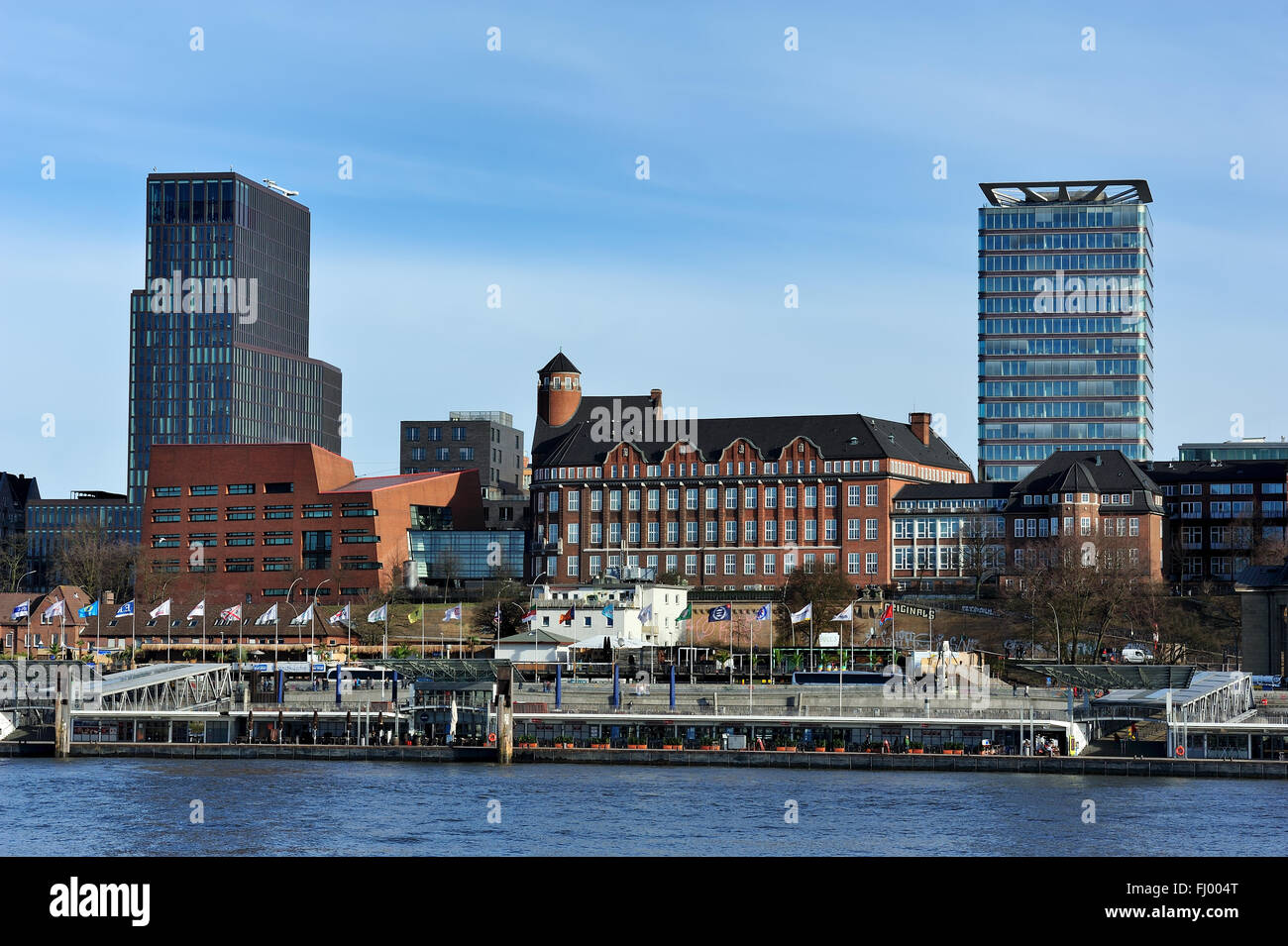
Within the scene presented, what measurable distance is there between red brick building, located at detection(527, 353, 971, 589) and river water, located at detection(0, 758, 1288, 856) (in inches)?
3316

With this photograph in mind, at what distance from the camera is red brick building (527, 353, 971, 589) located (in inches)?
6590

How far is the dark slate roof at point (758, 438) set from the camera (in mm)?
170000


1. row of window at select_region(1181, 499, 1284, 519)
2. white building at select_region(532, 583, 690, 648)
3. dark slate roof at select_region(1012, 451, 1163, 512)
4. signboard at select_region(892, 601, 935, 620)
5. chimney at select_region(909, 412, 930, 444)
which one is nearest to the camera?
Result: white building at select_region(532, 583, 690, 648)

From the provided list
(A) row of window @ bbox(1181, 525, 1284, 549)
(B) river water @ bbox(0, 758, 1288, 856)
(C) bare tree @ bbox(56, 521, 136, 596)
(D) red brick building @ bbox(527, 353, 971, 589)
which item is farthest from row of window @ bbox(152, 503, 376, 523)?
(B) river water @ bbox(0, 758, 1288, 856)

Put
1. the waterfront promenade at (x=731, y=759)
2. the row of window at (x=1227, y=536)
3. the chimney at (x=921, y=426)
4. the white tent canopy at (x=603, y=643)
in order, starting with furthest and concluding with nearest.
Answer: the chimney at (x=921, y=426), the row of window at (x=1227, y=536), the white tent canopy at (x=603, y=643), the waterfront promenade at (x=731, y=759)

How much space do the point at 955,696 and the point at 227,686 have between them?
43289 mm

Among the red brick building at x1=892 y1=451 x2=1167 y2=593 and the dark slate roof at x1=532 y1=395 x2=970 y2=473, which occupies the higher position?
the dark slate roof at x1=532 y1=395 x2=970 y2=473

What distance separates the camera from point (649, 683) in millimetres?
106062

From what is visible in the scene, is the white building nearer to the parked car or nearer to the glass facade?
the parked car

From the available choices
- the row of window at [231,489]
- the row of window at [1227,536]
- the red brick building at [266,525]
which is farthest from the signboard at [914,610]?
the row of window at [231,489]

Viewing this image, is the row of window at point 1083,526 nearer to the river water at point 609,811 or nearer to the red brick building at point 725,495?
the red brick building at point 725,495

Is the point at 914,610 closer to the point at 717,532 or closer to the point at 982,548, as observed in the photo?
the point at 982,548

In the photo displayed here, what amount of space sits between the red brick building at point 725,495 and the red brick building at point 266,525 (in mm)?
16205
